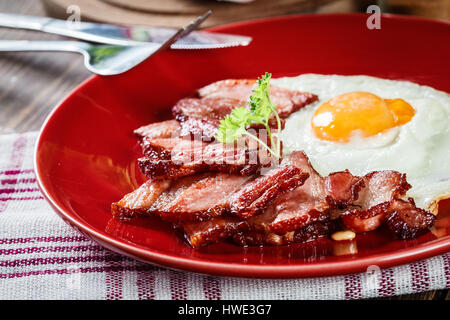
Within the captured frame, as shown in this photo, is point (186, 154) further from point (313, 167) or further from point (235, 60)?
point (235, 60)

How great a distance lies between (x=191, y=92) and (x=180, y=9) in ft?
3.81

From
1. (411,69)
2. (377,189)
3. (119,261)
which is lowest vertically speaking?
(119,261)

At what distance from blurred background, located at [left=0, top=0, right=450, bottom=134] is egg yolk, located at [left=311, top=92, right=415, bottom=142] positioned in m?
1.69

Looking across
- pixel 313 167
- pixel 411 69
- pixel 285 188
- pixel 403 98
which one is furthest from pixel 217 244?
pixel 411 69

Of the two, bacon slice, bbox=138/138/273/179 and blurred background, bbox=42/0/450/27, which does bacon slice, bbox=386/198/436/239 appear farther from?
blurred background, bbox=42/0/450/27

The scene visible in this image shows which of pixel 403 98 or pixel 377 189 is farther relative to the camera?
pixel 403 98

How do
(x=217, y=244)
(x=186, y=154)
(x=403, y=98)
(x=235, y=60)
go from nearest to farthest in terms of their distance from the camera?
(x=217, y=244) → (x=186, y=154) → (x=403, y=98) → (x=235, y=60)

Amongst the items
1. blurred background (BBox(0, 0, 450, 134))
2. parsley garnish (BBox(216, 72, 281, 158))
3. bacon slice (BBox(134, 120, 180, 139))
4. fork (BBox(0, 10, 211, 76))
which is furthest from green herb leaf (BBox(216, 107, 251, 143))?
blurred background (BBox(0, 0, 450, 134))

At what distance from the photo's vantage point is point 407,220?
2.30m

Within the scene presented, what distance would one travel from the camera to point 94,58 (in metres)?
3.55

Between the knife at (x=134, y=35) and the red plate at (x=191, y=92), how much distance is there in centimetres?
8

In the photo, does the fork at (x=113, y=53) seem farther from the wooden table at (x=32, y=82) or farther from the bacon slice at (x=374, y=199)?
the bacon slice at (x=374, y=199)

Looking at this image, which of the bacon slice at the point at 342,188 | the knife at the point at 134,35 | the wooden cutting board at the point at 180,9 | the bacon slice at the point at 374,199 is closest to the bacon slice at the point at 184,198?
the bacon slice at the point at 342,188

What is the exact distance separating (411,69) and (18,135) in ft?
8.48
